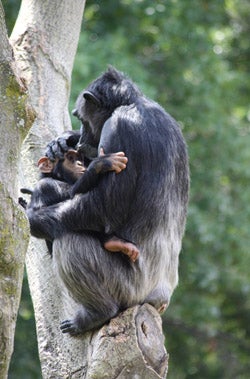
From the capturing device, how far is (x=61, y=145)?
21.6 feet

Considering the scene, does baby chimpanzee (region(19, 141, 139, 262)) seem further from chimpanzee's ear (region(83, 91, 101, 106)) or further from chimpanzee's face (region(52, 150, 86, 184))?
chimpanzee's ear (region(83, 91, 101, 106))

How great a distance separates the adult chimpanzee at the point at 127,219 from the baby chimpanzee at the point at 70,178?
77mm

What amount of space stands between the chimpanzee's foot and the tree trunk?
1.37 ft

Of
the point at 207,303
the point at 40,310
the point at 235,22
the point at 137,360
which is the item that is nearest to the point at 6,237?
the point at 137,360

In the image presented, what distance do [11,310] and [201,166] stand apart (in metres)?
11.7

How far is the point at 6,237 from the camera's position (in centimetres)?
442

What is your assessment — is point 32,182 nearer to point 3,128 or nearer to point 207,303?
point 3,128

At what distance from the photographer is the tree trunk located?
5.35 m

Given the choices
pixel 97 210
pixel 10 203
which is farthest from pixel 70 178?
pixel 10 203

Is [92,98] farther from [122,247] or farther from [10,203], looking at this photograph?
[10,203]

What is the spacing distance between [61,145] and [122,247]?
3.38 feet

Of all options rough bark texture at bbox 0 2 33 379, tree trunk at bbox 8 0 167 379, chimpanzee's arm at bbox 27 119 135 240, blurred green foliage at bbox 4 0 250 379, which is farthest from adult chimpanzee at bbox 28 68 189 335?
blurred green foliage at bbox 4 0 250 379

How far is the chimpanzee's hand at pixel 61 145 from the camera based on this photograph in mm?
6523

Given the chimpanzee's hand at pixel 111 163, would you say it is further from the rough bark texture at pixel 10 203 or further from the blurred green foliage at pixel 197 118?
the blurred green foliage at pixel 197 118
